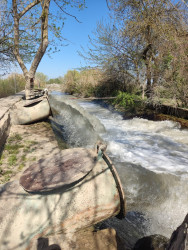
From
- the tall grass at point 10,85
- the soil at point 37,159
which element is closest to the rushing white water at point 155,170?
the soil at point 37,159

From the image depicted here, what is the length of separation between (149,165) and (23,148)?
2799 millimetres

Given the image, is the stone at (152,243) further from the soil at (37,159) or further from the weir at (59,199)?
the weir at (59,199)

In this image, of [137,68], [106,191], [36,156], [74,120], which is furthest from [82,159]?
[137,68]

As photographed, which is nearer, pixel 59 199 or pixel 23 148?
pixel 59 199

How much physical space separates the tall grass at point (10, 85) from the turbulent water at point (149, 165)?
319 inches

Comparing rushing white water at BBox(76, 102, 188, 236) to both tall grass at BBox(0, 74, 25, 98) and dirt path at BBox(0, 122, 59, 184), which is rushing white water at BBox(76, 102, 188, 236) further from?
tall grass at BBox(0, 74, 25, 98)

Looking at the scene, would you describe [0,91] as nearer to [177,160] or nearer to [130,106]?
[130,106]

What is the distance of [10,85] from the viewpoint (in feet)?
46.9

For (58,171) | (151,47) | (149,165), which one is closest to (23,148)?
(58,171)

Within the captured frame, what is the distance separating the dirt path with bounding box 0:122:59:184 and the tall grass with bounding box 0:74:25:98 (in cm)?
964

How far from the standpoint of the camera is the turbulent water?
103 inches

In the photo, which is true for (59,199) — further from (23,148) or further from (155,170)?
(155,170)

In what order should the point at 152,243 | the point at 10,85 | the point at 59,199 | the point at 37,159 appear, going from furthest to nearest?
1. the point at 10,85
2. the point at 37,159
3. the point at 152,243
4. the point at 59,199

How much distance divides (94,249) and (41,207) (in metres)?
0.68
